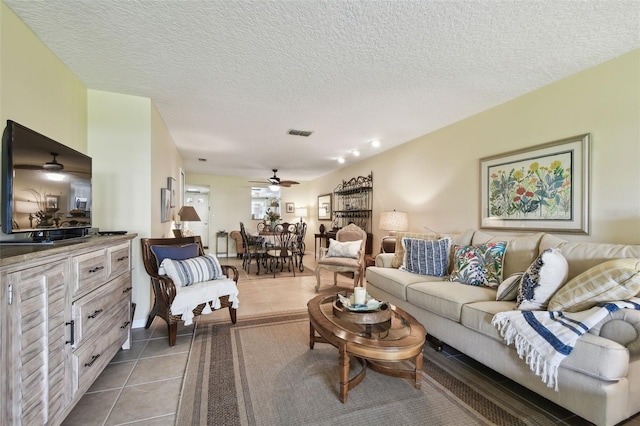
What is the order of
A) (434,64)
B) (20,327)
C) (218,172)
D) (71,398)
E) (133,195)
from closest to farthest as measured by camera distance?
1. (20,327)
2. (71,398)
3. (434,64)
4. (133,195)
5. (218,172)

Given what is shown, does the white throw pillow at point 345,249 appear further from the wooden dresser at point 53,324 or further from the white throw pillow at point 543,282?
the wooden dresser at point 53,324

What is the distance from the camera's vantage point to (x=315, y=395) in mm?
1778

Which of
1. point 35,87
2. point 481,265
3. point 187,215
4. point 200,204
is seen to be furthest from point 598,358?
point 200,204

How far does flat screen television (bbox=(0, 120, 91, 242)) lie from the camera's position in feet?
4.81

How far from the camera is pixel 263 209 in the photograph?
29.4 ft

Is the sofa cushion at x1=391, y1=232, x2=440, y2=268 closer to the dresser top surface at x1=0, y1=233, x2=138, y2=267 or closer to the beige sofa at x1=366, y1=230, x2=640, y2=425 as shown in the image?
the beige sofa at x1=366, y1=230, x2=640, y2=425

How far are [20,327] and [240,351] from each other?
1539mm

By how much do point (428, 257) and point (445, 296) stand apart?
2.56 ft

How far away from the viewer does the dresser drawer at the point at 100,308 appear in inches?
60.6

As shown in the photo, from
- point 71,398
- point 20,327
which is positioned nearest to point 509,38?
point 20,327

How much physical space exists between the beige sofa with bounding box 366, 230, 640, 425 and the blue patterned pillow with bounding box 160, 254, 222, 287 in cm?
190

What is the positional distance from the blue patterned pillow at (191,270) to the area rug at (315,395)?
0.63 meters

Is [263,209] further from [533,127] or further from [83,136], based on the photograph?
[533,127]

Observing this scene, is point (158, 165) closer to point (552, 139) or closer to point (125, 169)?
point (125, 169)
